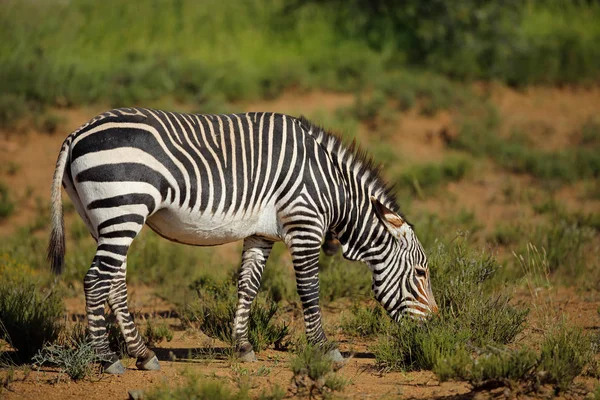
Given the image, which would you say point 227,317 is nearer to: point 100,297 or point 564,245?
point 100,297

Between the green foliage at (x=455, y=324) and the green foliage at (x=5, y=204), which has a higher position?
the green foliage at (x=5, y=204)

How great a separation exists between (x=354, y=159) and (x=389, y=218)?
A: 24.0 inches

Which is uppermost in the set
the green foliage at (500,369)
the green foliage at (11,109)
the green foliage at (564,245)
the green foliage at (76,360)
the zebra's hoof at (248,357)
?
the green foliage at (11,109)


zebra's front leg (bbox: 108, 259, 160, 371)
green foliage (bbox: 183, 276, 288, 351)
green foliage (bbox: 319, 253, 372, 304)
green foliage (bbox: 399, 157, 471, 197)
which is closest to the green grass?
green foliage (bbox: 399, 157, 471, 197)

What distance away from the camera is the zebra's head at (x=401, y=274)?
6523mm

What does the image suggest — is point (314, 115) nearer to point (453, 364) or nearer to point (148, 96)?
point (148, 96)

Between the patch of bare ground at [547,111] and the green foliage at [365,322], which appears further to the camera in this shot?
the patch of bare ground at [547,111]

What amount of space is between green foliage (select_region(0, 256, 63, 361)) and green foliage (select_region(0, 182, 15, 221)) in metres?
4.16

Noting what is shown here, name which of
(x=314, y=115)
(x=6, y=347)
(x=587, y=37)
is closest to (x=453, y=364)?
(x=6, y=347)

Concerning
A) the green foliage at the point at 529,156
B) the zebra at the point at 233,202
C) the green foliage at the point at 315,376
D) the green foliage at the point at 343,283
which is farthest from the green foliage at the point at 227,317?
the green foliage at the point at 529,156

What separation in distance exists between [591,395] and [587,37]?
43.7 feet

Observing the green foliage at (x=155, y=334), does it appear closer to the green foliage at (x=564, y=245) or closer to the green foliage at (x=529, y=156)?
the green foliage at (x=564, y=245)

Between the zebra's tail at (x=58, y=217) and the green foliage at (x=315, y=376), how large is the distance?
2127 mm

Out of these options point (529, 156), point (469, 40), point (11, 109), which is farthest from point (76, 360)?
point (469, 40)
